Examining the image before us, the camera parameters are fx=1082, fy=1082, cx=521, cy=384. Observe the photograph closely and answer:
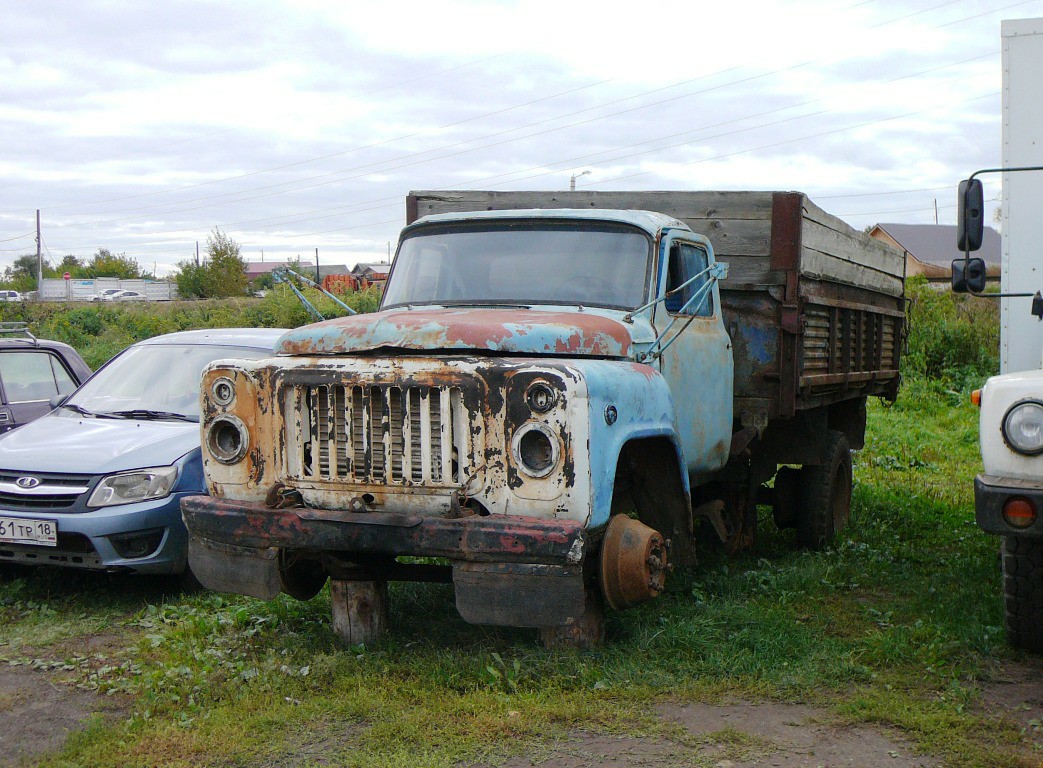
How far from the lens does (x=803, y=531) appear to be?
7.64 metres

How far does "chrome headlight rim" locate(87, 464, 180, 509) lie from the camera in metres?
5.98

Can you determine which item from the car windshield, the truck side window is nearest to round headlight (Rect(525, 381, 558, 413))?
the truck side window

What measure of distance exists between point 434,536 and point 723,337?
8.60 feet

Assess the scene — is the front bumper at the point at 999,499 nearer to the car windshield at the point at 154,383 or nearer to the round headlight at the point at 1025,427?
the round headlight at the point at 1025,427

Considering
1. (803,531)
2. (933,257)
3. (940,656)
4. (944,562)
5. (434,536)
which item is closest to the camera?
(434,536)

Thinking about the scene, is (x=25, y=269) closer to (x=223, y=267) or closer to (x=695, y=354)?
(x=223, y=267)

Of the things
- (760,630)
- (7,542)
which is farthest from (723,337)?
Answer: (7,542)

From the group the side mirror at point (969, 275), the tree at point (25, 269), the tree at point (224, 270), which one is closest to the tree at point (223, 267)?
the tree at point (224, 270)

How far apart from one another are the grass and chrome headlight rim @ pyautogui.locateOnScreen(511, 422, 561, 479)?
0.92m

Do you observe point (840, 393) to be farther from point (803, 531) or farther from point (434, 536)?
point (434, 536)

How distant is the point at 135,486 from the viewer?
6.07 meters

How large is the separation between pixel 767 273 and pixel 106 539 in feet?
13.3

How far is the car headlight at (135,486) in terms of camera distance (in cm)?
599

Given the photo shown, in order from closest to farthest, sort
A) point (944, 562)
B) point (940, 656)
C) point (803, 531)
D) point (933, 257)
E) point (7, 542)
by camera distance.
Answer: point (940, 656) → point (7, 542) → point (944, 562) → point (803, 531) → point (933, 257)
